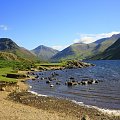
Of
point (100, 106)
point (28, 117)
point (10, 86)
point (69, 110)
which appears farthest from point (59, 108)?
point (10, 86)

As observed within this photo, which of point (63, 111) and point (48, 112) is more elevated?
point (48, 112)

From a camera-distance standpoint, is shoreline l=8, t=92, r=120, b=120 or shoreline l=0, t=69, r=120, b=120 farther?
shoreline l=8, t=92, r=120, b=120

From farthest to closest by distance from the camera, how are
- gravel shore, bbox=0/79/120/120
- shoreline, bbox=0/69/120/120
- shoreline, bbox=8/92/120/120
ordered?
shoreline, bbox=8/92/120/120 < shoreline, bbox=0/69/120/120 < gravel shore, bbox=0/79/120/120

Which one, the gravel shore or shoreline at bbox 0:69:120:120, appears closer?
the gravel shore

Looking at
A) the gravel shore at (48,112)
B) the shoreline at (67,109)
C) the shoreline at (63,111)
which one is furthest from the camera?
the shoreline at (67,109)

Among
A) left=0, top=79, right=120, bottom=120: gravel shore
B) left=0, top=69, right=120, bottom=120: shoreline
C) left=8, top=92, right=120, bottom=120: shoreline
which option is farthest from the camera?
left=8, top=92, right=120, bottom=120: shoreline

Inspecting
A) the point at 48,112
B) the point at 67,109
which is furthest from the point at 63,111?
the point at 48,112

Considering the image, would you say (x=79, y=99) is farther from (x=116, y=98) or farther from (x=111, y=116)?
(x=111, y=116)

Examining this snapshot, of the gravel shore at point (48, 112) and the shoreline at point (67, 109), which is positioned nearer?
the gravel shore at point (48, 112)

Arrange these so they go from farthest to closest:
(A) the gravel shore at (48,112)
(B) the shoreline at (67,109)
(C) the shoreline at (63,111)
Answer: (B) the shoreline at (67,109), (C) the shoreline at (63,111), (A) the gravel shore at (48,112)

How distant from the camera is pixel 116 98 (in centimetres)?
6188

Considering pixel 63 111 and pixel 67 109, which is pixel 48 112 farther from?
pixel 67 109

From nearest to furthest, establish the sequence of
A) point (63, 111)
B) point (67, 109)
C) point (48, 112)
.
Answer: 1. point (48, 112)
2. point (63, 111)
3. point (67, 109)

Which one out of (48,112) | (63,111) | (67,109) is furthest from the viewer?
(67,109)
